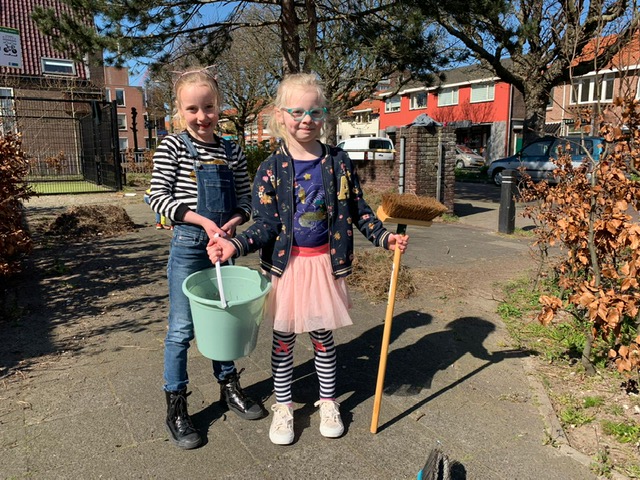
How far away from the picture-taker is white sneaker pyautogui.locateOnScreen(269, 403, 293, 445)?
8.29 ft

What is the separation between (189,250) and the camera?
99.0 inches

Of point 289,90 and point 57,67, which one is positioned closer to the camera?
point 289,90

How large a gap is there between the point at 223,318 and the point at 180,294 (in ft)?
1.40

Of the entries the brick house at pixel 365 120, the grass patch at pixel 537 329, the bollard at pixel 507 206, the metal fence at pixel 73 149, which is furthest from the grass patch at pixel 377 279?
the brick house at pixel 365 120

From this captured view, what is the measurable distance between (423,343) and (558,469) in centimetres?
158

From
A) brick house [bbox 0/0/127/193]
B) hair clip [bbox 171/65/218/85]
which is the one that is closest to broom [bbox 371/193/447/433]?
hair clip [bbox 171/65/218/85]

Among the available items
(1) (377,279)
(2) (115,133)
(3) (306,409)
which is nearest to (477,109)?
(2) (115,133)

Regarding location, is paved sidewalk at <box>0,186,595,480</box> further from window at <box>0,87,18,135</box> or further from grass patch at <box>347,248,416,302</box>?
window at <box>0,87,18,135</box>

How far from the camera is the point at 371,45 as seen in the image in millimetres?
8078

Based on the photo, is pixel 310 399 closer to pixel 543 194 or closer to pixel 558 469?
pixel 558 469

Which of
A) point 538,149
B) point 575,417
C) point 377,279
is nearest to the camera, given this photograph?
point 575,417

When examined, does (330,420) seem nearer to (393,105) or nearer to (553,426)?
(553,426)

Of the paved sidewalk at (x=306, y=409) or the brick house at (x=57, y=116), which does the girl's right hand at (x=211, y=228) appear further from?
the brick house at (x=57, y=116)

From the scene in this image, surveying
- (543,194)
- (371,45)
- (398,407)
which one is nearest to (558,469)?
(398,407)
